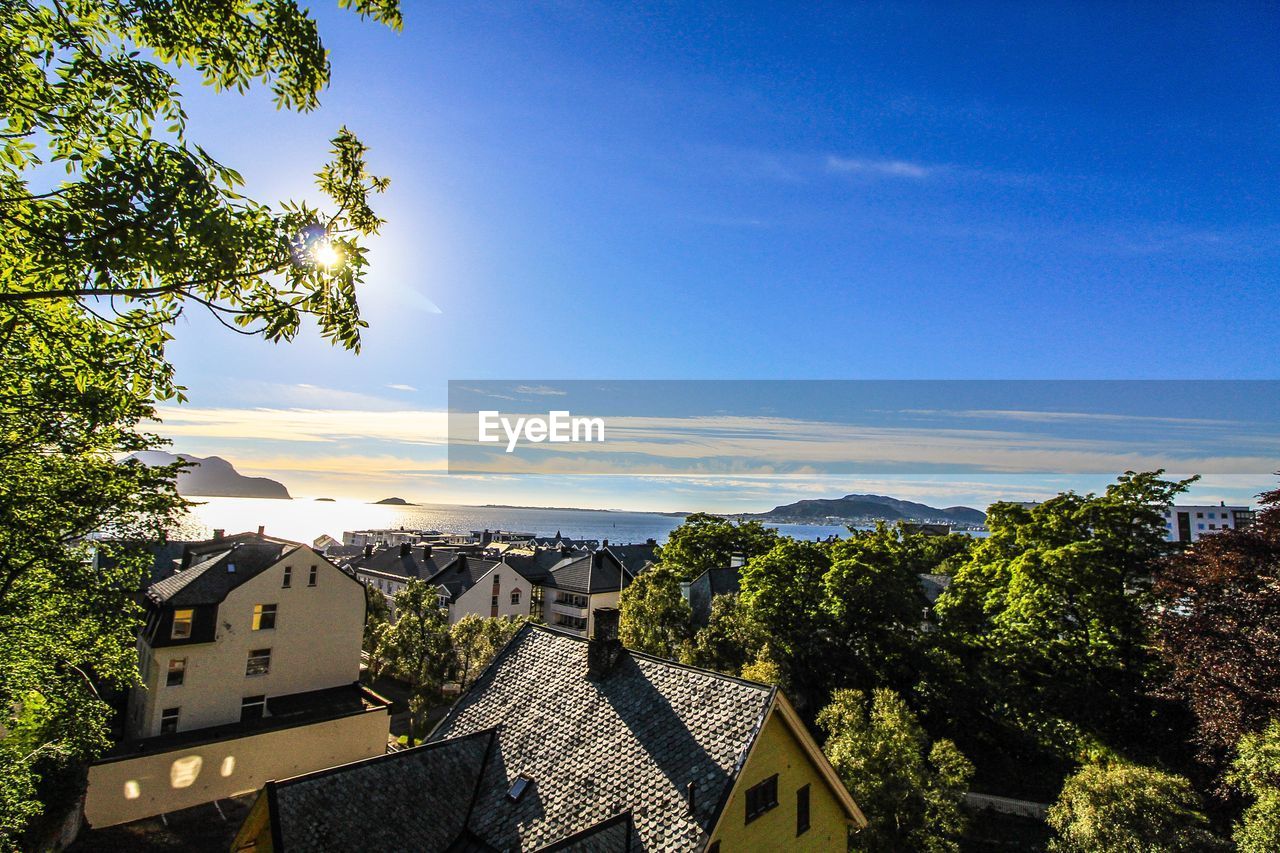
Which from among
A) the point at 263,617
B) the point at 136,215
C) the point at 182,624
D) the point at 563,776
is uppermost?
the point at 136,215

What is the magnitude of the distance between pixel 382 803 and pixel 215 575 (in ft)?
71.9

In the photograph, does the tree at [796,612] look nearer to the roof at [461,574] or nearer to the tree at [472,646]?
the tree at [472,646]

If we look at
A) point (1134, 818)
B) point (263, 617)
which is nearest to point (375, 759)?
point (263, 617)

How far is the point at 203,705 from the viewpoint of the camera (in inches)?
1051

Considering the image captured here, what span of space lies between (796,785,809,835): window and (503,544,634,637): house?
43.6 metres

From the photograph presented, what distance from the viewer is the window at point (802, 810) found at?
50.3 feet

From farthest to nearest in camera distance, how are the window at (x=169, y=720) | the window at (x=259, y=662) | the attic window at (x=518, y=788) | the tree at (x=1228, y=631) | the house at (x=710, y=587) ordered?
1. the house at (x=710, y=587)
2. the window at (x=259, y=662)
3. the window at (x=169, y=720)
4. the tree at (x=1228, y=631)
5. the attic window at (x=518, y=788)

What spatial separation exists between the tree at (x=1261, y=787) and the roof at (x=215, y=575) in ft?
129

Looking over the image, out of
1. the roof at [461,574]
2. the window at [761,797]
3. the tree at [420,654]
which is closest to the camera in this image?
the window at [761,797]

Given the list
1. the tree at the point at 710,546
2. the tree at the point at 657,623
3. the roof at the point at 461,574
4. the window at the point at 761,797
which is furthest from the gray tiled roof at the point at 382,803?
the tree at the point at 710,546

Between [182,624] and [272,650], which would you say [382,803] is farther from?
[272,650]

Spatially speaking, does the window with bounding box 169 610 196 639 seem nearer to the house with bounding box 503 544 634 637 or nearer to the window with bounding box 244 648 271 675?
the window with bounding box 244 648 271 675

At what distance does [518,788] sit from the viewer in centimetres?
1387

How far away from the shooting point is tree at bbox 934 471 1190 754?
89.2 ft
